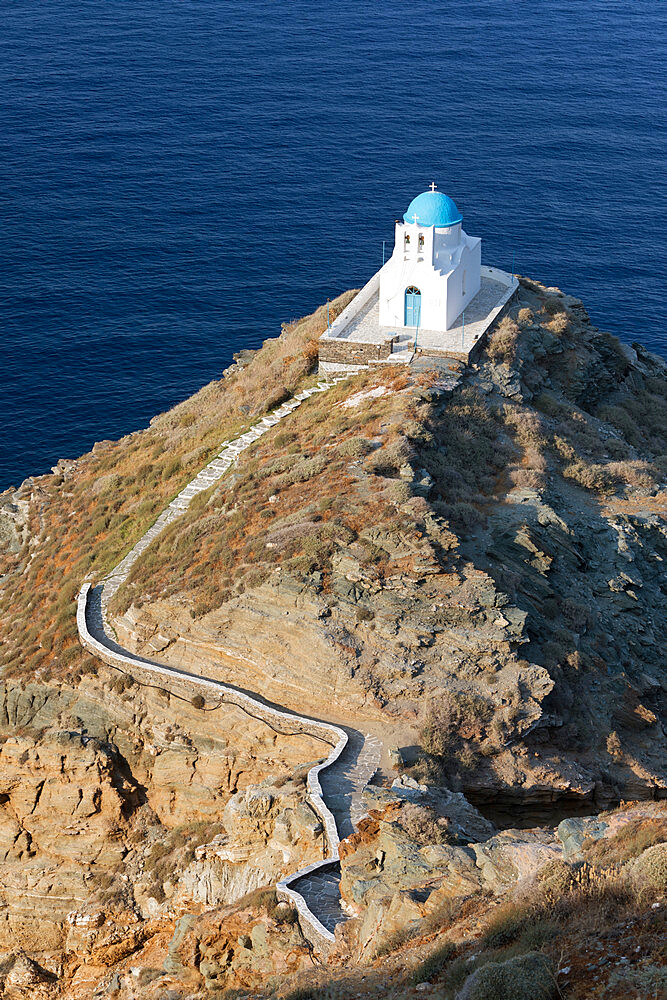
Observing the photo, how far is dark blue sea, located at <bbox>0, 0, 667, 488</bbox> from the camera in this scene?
7575 cm

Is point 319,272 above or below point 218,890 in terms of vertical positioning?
above

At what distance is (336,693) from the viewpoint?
97.2ft

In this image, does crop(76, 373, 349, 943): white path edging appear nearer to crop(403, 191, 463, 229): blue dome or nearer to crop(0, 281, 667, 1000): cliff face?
crop(0, 281, 667, 1000): cliff face

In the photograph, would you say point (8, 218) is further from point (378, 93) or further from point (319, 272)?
point (378, 93)

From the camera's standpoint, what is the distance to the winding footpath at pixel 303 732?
910 inches

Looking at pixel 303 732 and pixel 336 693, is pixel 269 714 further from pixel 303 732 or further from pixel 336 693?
pixel 336 693

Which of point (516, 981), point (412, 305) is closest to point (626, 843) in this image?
point (516, 981)

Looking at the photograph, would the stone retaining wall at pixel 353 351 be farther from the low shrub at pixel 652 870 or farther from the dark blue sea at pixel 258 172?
the low shrub at pixel 652 870

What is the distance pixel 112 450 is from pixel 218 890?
30921mm

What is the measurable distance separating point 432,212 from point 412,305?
4.13 m

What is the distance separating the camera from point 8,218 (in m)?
89.9

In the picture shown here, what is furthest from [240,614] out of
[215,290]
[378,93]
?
[378,93]

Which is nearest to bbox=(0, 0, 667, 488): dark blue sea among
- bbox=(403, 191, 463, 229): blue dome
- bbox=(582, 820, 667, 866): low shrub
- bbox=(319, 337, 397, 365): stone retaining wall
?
bbox=(319, 337, 397, 365): stone retaining wall

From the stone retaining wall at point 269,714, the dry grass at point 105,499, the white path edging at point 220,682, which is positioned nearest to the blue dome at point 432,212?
the dry grass at point 105,499
